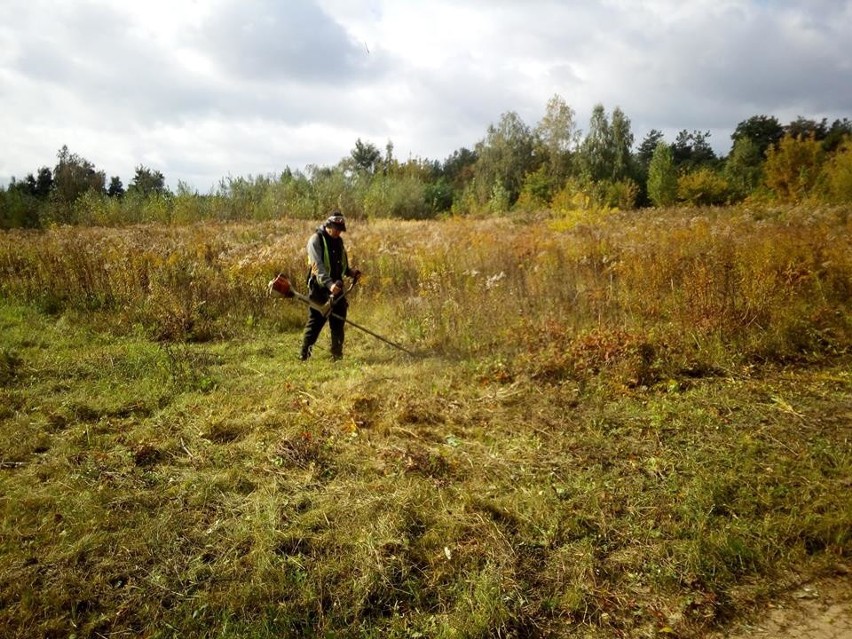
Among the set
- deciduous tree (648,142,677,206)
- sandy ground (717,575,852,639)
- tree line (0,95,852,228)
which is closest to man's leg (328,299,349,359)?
sandy ground (717,575,852,639)

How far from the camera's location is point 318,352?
7.18 metres

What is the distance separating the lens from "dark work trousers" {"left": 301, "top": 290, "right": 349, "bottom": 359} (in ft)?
22.2

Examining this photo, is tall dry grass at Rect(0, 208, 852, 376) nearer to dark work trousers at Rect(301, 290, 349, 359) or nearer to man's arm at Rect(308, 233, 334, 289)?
dark work trousers at Rect(301, 290, 349, 359)

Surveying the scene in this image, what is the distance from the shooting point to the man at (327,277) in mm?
6582

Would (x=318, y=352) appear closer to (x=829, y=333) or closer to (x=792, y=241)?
(x=829, y=333)

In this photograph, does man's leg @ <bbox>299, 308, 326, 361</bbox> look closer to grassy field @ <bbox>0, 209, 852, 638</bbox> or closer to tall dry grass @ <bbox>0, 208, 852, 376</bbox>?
grassy field @ <bbox>0, 209, 852, 638</bbox>

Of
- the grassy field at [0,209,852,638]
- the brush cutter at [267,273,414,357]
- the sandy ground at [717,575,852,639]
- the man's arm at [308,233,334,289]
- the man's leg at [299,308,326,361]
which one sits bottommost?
the sandy ground at [717,575,852,639]

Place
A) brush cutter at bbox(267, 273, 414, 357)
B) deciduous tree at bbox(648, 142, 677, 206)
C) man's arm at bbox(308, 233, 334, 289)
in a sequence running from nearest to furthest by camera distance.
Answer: brush cutter at bbox(267, 273, 414, 357) < man's arm at bbox(308, 233, 334, 289) < deciduous tree at bbox(648, 142, 677, 206)

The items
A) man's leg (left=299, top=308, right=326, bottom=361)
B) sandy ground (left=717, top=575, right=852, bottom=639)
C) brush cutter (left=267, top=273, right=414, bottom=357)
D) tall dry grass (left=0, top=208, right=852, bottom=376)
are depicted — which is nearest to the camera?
sandy ground (left=717, top=575, right=852, bottom=639)

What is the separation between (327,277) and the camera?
652 centimetres

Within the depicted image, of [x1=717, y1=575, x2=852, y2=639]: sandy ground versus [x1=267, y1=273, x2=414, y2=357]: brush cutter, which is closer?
[x1=717, y1=575, x2=852, y2=639]: sandy ground

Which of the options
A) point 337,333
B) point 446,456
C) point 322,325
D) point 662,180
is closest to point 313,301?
point 322,325

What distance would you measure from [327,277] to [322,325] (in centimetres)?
67

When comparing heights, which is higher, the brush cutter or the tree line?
the tree line
